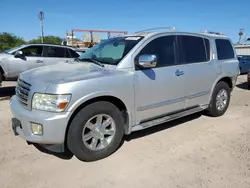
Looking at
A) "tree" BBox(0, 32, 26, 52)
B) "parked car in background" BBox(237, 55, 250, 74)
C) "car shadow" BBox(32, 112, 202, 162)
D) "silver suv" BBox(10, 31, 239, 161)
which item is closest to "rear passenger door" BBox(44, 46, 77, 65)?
"silver suv" BBox(10, 31, 239, 161)

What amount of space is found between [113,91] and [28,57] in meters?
6.15

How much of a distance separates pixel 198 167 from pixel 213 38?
124 inches

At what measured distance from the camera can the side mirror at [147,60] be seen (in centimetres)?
359

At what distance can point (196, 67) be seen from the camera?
468 centimetres

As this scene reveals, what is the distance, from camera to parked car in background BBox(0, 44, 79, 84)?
8109mm

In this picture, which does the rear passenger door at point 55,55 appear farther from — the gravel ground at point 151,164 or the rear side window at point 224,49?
the rear side window at point 224,49

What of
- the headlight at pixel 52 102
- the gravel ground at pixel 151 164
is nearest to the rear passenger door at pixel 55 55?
the gravel ground at pixel 151 164

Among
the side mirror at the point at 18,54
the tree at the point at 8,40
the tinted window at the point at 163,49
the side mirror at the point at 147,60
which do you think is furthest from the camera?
the tree at the point at 8,40

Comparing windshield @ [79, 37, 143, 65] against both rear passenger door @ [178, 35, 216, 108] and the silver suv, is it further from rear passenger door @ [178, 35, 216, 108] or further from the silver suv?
rear passenger door @ [178, 35, 216, 108]

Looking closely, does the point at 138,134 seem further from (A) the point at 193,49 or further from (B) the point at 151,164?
(A) the point at 193,49

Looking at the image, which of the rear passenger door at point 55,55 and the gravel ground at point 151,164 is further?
the rear passenger door at point 55,55

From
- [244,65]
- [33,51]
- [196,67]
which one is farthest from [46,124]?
[244,65]

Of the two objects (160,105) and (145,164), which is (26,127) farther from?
(160,105)

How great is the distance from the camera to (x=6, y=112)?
583 centimetres
